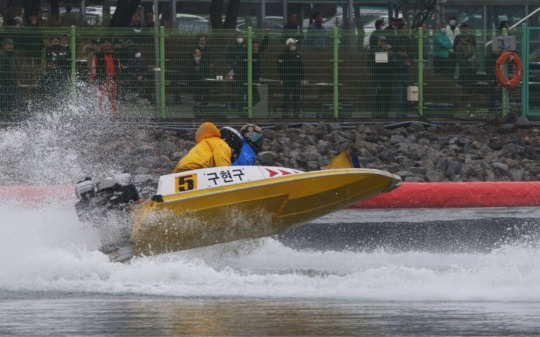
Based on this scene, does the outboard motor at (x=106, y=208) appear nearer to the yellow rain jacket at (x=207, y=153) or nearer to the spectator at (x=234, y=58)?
the yellow rain jacket at (x=207, y=153)

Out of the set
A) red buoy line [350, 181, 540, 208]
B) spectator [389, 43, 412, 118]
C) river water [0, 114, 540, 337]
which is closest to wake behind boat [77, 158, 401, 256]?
river water [0, 114, 540, 337]

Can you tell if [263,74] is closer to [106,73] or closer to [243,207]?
[106,73]

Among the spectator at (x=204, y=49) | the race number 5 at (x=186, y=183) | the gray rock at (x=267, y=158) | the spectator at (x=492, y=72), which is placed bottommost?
the gray rock at (x=267, y=158)

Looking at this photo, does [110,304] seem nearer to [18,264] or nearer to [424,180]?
[18,264]

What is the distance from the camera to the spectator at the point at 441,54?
26.0m

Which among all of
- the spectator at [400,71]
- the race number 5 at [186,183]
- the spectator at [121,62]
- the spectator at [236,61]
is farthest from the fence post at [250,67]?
the race number 5 at [186,183]

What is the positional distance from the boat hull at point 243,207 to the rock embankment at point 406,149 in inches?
320

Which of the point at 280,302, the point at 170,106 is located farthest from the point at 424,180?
the point at 280,302

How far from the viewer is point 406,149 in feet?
81.5

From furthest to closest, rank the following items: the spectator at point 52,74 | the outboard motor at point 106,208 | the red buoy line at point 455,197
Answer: the spectator at point 52,74, the red buoy line at point 455,197, the outboard motor at point 106,208

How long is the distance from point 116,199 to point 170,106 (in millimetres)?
10683

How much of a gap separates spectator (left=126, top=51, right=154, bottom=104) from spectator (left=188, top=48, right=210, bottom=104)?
776 mm

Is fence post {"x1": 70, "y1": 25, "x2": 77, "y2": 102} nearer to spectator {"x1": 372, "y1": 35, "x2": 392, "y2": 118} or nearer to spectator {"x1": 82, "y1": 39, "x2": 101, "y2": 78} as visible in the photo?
spectator {"x1": 82, "y1": 39, "x2": 101, "y2": 78}

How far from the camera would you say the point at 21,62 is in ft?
79.9
